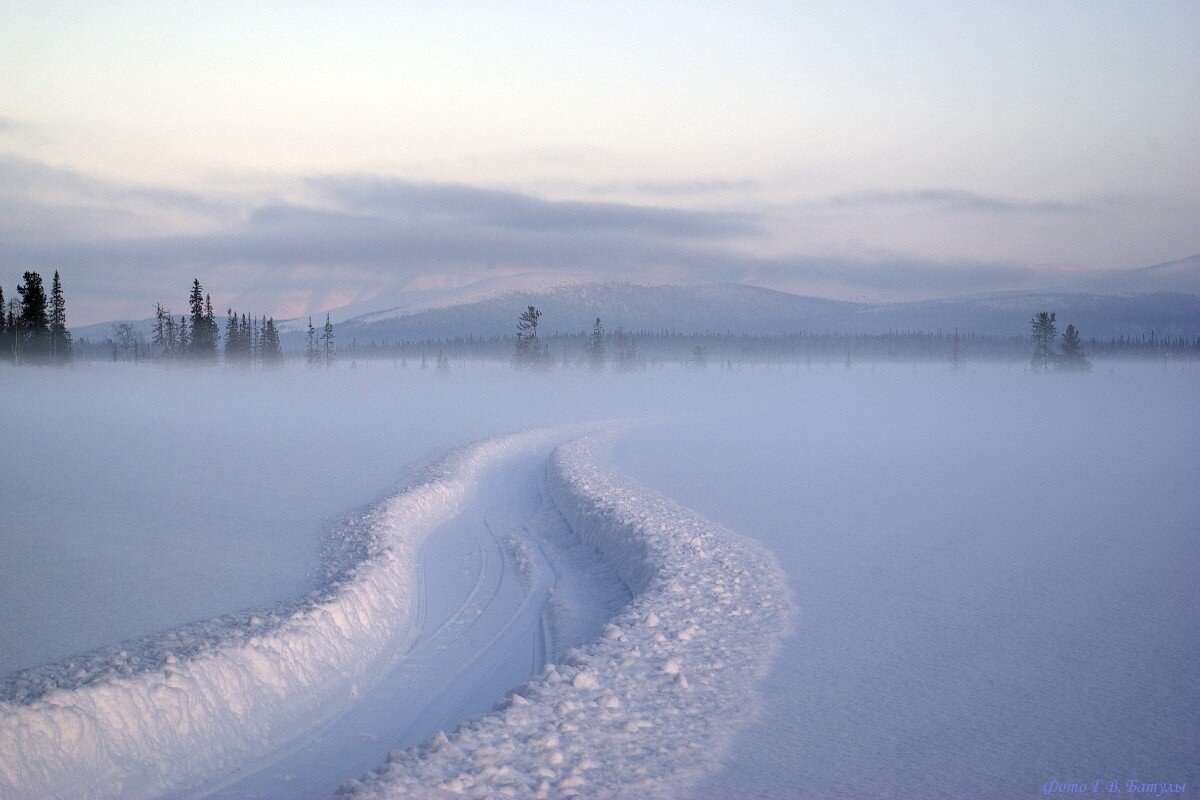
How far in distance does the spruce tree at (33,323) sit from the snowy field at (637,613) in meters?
51.7

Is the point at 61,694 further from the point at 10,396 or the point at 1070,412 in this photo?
the point at 1070,412

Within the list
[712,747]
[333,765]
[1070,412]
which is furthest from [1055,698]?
[1070,412]

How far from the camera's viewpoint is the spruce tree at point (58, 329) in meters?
72.2

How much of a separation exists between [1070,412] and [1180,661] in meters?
55.2

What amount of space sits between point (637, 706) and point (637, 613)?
296 centimetres

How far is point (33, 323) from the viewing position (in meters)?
69.8

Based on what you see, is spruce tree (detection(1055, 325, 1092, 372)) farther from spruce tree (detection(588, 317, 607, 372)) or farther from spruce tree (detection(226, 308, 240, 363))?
spruce tree (detection(226, 308, 240, 363))

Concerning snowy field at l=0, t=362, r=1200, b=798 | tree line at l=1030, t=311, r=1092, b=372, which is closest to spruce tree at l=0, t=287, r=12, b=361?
snowy field at l=0, t=362, r=1200, b=798

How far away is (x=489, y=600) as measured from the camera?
12789 mm

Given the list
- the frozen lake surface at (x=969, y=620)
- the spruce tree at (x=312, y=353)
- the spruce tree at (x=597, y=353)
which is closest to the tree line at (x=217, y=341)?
the spruce tree at (x=312, y=353)

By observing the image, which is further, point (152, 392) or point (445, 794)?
point (152, 392)

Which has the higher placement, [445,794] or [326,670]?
[445,794]

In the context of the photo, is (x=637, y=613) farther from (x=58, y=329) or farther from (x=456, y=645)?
(x=58, y=329)

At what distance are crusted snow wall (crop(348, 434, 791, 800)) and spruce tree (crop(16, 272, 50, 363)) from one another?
250ft
